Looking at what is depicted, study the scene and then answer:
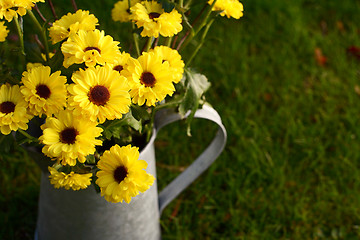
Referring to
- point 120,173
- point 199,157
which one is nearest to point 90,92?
point 120,173

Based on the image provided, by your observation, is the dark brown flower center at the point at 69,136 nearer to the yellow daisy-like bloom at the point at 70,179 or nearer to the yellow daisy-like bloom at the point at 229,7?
the yellow daisy-like bloom at the point at 70,179

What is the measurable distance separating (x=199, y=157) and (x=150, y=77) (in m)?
0.35

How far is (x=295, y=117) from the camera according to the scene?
1.52m

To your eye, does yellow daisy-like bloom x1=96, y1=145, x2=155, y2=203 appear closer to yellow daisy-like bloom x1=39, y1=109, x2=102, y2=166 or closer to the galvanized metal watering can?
yellow daisy-like bloom x1=39, y1=109, x2=102, y2=166

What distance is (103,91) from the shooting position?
2.10ft

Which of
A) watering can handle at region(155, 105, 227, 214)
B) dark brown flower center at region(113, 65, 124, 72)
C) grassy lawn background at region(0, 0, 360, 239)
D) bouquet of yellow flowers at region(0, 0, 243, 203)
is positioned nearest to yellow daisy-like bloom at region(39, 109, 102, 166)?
bouquet of yellow flowers at region(0, 0, 243, 203)

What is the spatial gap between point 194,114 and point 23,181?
677mm

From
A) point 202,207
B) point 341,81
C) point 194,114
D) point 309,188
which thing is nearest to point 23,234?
point 202,207

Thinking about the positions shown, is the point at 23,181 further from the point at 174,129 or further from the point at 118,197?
the point at 118,197

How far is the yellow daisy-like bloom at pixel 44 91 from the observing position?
0.65 m

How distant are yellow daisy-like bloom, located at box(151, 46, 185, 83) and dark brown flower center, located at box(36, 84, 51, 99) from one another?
17 centimetres

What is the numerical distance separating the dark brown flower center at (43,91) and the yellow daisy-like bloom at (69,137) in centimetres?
3

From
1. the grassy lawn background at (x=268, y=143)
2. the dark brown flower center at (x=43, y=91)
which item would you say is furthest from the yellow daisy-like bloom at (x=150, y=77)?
the grassy lawn background at (x=268, y=143)

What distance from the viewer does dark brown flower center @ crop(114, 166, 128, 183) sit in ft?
2.18
